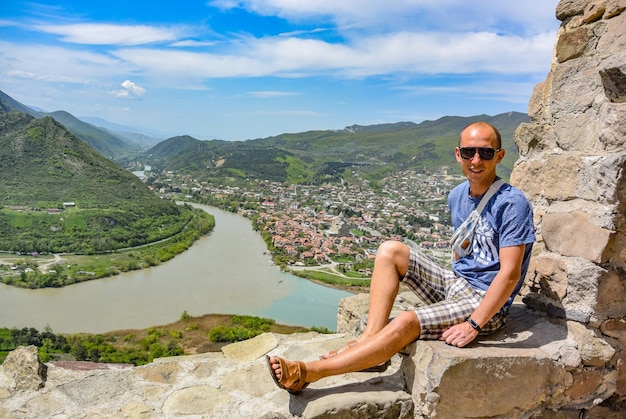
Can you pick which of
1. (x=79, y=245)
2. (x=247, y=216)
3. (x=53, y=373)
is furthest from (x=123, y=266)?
(x=53, y=373)

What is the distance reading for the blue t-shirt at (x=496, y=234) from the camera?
1605 millimetres

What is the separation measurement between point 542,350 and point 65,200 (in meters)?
48.4

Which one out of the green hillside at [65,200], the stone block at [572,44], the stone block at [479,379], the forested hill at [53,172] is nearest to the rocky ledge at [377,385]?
the stone block at [479,379]

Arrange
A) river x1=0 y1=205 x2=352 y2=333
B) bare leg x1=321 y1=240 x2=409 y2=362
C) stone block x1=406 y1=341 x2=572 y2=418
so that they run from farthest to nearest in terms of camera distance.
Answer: river x1=0 y1=205 x2=352 y2=333 → bare leg x1=321 y1=240 x2=409 y2=362 → stone block x1=406 y1=341 x2=572 y2=418

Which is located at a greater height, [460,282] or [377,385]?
[460,282]

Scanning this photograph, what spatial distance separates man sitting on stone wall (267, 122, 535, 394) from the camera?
1.56 metres

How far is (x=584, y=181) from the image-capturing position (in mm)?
1776

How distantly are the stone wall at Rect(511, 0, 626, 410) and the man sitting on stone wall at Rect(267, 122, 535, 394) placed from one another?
0.24 meters

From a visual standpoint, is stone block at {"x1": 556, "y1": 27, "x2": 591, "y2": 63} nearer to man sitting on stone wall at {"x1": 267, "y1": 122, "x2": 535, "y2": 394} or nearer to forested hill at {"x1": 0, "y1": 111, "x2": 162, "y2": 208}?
man sitting on stone wall at {"x1": 267, "y1": 122, "x2": 535, "y2": 394}

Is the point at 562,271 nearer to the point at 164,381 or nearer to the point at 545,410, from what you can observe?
the point at 545,410

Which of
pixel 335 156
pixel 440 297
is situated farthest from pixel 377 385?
pixel 335 156

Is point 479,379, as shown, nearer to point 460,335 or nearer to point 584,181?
point 460,335

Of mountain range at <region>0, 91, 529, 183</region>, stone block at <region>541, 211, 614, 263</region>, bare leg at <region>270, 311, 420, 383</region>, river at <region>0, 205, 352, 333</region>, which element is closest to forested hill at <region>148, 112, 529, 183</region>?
mountain range at <region>0, 91, 529, 183</region>

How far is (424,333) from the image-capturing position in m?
1.58
